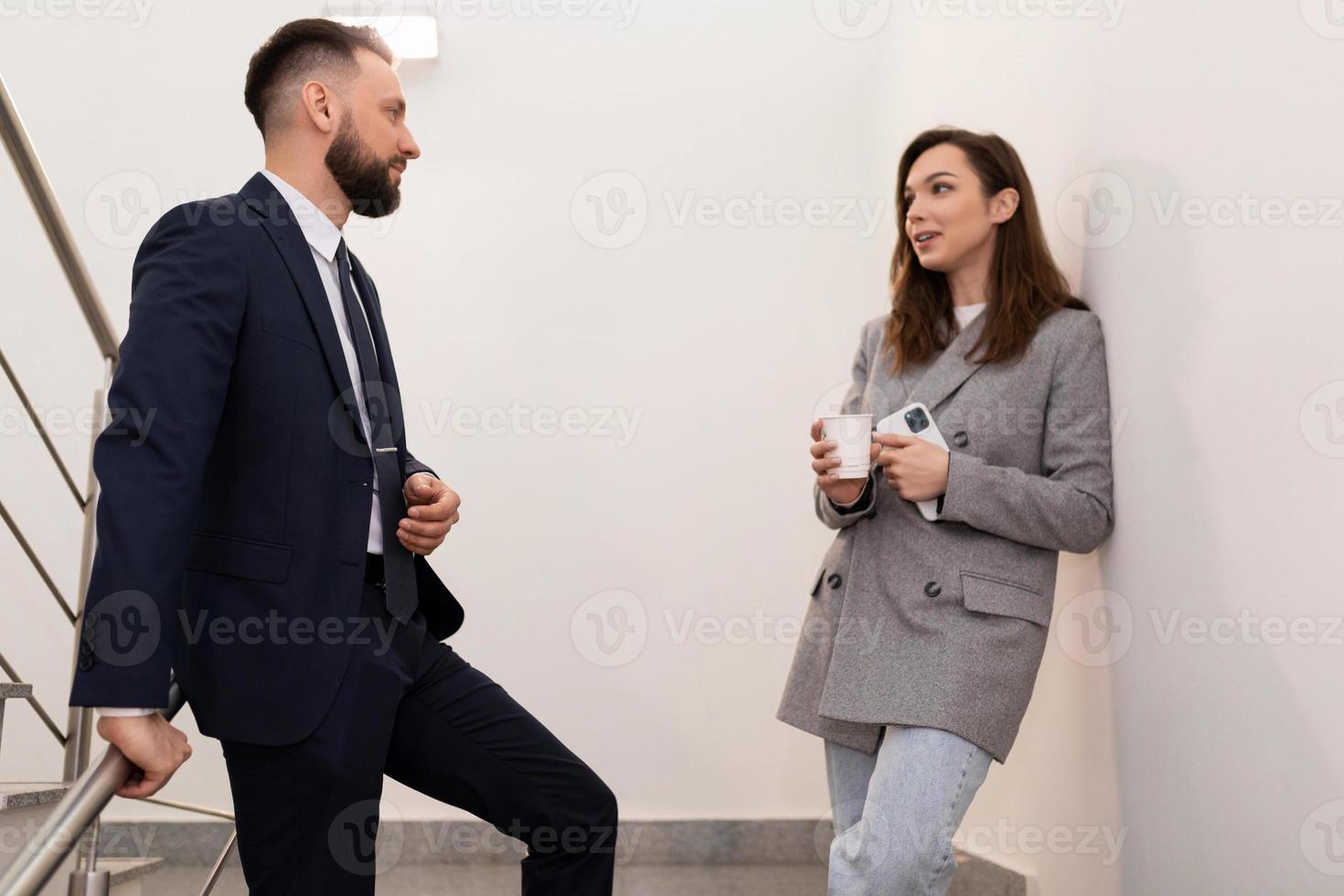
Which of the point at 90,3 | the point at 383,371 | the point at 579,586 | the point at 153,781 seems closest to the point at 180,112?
the point at 90,3

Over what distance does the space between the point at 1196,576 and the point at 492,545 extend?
2.15m

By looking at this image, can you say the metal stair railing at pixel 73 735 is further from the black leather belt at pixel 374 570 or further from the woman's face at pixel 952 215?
the woman's face at pixel 952 215

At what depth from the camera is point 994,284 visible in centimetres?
202

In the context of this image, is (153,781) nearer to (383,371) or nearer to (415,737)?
(415,737)

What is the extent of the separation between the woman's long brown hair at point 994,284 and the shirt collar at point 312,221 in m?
1.01

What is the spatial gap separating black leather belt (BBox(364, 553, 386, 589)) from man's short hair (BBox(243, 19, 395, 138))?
71 centimetres

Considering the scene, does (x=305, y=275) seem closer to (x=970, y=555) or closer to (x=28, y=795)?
(x=28, y=795)

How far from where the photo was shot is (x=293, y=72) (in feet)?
5.91

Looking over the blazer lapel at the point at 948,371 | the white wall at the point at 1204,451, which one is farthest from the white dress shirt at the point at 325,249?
the white wall at the point at 1204,451

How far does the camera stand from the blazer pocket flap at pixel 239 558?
1.47 meters

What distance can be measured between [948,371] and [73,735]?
1754 mm

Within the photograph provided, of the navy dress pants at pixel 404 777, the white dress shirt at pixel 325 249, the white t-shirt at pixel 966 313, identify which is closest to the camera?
the navy dress pants at pixel 404 777

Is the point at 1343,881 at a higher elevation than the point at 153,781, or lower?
lower

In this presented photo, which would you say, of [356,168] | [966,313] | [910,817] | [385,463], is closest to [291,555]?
[385,463]
